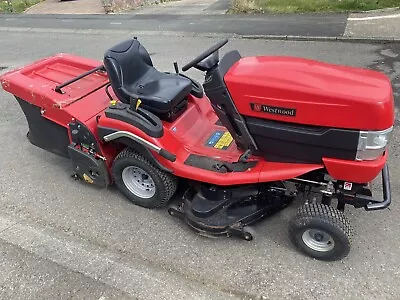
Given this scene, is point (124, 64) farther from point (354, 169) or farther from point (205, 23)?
point (205, 23)

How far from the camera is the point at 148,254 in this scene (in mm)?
2801

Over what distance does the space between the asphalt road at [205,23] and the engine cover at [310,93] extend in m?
5.32

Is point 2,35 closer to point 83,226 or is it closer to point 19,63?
point 19,63

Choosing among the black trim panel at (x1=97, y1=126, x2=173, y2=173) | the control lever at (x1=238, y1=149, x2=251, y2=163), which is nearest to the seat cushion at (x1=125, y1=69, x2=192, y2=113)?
the black trim panel at (x1=97, y1=126, x2=173, y2=173)

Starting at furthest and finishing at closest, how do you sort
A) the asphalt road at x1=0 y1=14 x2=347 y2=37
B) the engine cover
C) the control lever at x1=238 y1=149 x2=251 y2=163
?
the asphalt road at x1=0 y1=14 x2=347 y2=37
the control lever at x1=238 y1=149 x2=251 y2=163
the engine cover

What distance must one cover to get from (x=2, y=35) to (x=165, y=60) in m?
6.06

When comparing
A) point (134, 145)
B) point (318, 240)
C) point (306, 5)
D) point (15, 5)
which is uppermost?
point (134, 145)

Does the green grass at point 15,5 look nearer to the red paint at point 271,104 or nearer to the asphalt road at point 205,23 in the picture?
the asphalt road at point 205,23

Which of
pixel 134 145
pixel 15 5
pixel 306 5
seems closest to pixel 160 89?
pixel 134 145

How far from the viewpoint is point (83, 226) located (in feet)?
10.2

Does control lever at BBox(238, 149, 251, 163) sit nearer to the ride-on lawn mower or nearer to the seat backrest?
the ride-on lawn mower

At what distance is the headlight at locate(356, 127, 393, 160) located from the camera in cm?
223

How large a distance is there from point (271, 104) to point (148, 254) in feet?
4.55

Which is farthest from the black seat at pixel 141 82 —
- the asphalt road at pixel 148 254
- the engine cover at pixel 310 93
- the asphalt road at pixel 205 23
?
the asphalt road at pixel 205 23
